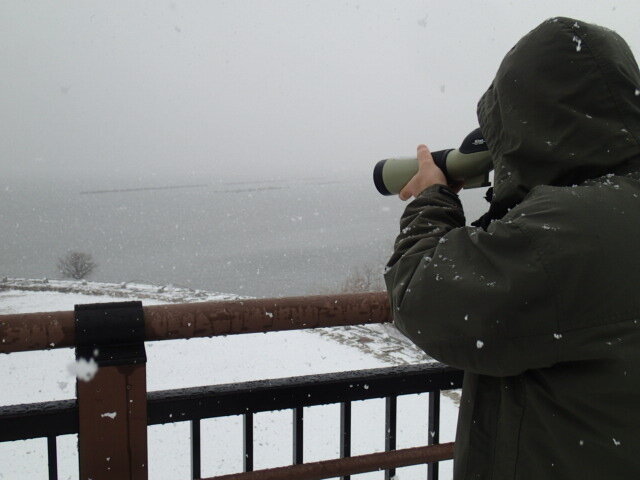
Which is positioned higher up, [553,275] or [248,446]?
[553,275]

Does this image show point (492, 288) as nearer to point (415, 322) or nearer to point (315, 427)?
point (415, 322)

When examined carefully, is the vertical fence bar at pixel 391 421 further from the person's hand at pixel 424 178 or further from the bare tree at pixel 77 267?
the bare tree at pixel 77 267

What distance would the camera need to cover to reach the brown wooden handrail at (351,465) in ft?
5.57

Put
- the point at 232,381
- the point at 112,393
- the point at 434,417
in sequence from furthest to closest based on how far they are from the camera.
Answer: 1. the point at 232,381
2. the point at 434,417
3. the point at 112,393

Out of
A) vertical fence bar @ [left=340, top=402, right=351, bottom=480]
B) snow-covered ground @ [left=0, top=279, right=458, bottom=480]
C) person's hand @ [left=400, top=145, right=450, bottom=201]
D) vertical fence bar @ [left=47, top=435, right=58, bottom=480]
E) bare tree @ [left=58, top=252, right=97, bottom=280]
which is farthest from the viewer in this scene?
bare tree @ [left=58, top=252, right=97, bottom=280]

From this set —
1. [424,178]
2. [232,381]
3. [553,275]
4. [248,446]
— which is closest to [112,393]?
[248,446]

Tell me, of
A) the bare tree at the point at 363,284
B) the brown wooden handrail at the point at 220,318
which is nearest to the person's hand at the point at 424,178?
the brown wooden handrail at the point at 220,318

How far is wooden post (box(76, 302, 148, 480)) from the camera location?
4.77 feet

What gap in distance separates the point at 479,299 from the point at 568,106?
35 cm

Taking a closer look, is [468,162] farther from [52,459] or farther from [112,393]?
[52,459]

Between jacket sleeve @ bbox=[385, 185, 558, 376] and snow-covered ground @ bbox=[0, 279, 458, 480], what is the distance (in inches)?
168

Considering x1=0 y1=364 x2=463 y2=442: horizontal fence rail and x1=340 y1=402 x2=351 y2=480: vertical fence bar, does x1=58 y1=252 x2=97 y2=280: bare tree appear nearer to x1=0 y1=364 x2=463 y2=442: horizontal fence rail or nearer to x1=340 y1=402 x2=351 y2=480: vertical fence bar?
x1=340 y1=402 x2=351 y2=480: vertical fence bar

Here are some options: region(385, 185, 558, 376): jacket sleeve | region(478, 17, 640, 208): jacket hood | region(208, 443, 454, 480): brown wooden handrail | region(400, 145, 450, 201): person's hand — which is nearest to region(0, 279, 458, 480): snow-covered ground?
region(208, 443, 454, 480): brown wooden handrail

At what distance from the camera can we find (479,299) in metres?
0.93
